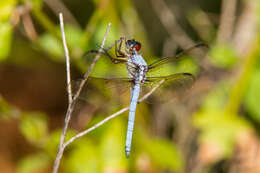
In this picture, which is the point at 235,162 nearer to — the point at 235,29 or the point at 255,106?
the point at 255,106

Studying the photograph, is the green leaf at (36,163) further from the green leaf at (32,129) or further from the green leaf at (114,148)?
the green leaf at (114,148)

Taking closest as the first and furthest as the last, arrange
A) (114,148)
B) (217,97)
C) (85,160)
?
(114,148) → (85,160) → (217,97)

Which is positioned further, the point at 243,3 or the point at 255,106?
the point at 243,3

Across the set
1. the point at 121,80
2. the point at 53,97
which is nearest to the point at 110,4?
the point at 121,80

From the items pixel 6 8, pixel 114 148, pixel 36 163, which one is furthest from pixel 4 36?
pixel 36 163

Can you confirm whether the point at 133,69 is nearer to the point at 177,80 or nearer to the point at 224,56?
the point at 177,80

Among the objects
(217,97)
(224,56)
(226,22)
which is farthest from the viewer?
(226,22)

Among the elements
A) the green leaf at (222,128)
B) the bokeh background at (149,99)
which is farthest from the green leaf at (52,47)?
the green leaf at (222,128)

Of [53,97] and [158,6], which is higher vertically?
[158,6]
